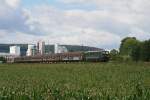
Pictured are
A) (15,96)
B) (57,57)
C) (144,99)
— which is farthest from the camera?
(57,57)

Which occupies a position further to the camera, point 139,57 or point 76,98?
point 139,57

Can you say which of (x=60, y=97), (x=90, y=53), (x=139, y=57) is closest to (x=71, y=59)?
(x=90, y=53)

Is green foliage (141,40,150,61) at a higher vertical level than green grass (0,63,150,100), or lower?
higher

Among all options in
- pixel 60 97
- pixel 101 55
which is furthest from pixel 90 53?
pixel 60 97

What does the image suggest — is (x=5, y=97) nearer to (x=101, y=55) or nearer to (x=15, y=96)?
(x=15, y=96)

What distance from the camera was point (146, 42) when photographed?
129 meters

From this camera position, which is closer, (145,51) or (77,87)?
(77,87)

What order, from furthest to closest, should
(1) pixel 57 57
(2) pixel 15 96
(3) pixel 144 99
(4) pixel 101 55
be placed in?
(1) pixel 57 57
(4) pixel 101 55
(2) pixel 15 96
(3) pixel 144 99

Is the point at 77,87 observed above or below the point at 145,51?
below

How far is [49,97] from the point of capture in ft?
39.9

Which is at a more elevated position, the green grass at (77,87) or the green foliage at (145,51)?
the green foliage at (145,51)

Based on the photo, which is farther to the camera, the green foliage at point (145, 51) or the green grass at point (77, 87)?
the green foliage at point (145, 51)

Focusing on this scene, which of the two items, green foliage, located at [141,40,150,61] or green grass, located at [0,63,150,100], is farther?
green foliage, located at [141,40,150,61]

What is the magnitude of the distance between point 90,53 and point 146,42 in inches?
719
